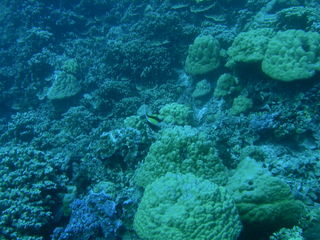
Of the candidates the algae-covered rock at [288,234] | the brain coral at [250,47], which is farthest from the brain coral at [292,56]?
the algae-covered rock at [288,234]

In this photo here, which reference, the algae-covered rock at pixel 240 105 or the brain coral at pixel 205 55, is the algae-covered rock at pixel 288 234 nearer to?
the algae-covered rock at pixel 240 105

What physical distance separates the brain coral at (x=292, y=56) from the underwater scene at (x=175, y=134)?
21mm

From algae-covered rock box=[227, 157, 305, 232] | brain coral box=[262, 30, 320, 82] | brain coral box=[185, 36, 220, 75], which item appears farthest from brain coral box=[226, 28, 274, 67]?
algae-covered rock box=[227, 157, 305, 232]

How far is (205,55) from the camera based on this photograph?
755cm

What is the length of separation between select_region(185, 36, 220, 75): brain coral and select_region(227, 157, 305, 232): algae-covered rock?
4.71 m

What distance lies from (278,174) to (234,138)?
1264mm

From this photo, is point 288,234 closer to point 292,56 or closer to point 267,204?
point 267,204

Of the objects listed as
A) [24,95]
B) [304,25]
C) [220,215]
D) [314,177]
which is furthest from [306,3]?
[24,95]

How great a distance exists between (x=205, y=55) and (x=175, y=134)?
396cm

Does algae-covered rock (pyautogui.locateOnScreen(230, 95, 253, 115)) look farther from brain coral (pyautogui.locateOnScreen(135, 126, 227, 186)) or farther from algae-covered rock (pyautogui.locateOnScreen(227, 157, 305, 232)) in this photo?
algae-covered rock (pyautogui.locateOnScreen(227, 157, 305, 232))

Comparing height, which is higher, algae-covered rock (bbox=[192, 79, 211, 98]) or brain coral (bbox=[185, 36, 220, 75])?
brain coral (bbox=[185, 36, 220, 75])

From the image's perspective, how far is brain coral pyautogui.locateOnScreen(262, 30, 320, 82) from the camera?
16.3 ft

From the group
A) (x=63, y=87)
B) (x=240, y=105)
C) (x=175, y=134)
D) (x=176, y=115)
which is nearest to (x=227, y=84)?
(x=240, y=105)

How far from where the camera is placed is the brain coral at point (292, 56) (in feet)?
16.3
